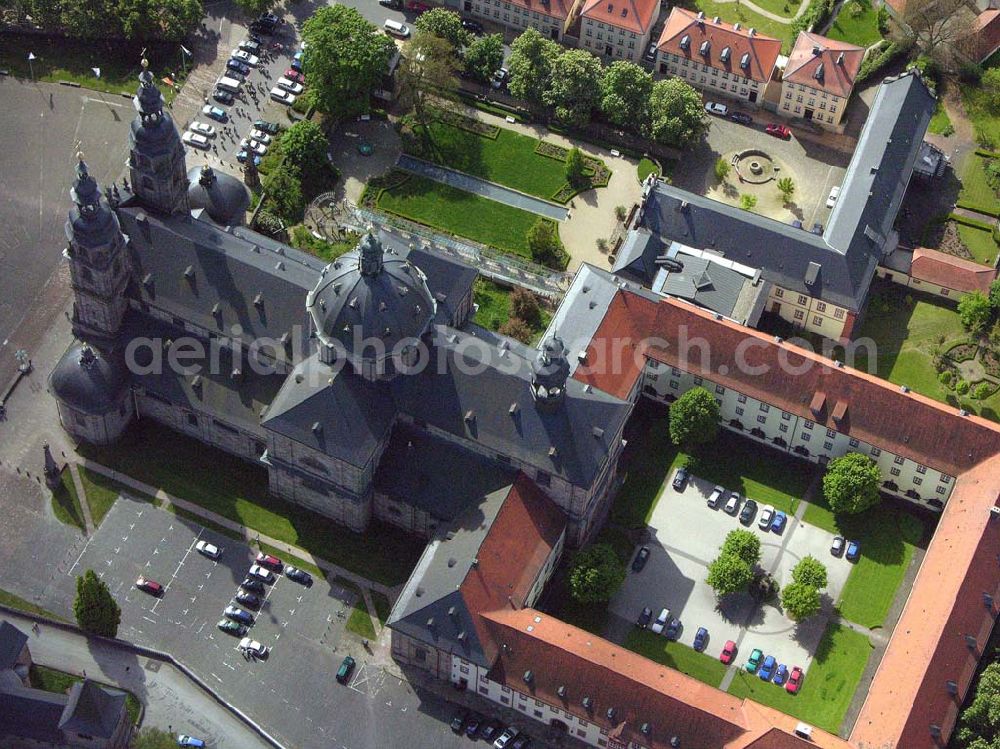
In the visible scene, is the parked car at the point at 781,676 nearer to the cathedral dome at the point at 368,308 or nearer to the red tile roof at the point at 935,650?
the red tile roof at the point at 935,650

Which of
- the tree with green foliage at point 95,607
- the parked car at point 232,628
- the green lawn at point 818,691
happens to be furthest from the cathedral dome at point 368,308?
the green lawn at point 818,691

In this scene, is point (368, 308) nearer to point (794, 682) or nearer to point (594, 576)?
point (594, 576)

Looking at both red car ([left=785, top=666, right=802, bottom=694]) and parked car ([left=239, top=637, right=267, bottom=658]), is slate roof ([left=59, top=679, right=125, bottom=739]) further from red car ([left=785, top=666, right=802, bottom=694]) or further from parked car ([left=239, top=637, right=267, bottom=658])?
red car ([left=785, top=666, right=802, bottom=694])

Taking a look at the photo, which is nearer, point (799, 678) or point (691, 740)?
point (691, 740)

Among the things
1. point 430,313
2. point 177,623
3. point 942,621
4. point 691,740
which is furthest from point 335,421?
point 942,621

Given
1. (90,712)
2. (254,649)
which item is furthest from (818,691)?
(90,712)

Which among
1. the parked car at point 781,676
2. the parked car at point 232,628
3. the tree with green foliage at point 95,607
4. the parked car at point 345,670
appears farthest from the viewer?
the parked car at point 232,628

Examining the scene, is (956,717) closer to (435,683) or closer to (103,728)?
(435,683)
